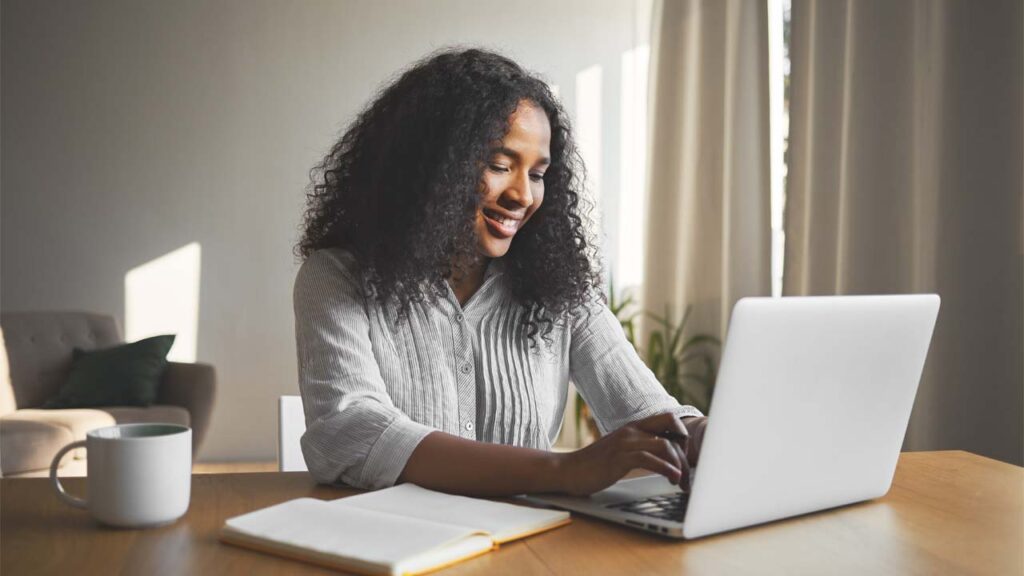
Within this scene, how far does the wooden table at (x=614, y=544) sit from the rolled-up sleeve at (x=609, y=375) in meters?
0.39

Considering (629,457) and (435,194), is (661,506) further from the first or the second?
(435,194)

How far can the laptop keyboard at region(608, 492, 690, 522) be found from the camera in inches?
35.3

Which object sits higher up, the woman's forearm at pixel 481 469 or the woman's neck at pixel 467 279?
the woman's neck at pixel 467 279

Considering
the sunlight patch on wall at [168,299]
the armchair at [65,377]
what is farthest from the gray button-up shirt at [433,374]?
the sunlight patch on wall at [168,299]

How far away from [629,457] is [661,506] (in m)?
0.06

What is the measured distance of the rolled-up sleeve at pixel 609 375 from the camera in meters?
1.36

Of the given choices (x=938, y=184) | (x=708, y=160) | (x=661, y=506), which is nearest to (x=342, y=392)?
(x=661, y=506)

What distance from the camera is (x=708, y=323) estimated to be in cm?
405

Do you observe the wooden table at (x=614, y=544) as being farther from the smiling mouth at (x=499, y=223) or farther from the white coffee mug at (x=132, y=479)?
the smiling mouth at (x=499, y=223)

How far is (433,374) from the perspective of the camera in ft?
4.31

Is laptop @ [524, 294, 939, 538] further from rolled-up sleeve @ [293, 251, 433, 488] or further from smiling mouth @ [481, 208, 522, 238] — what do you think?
smiling mouth @ [481, 208, 522, 238]

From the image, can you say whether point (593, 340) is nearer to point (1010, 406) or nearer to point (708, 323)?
point (1010, 406)

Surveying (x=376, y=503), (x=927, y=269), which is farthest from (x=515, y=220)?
(x=927, y=269)

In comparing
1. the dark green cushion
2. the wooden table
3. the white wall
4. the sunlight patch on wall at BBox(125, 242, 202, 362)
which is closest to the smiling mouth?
the wooden table
